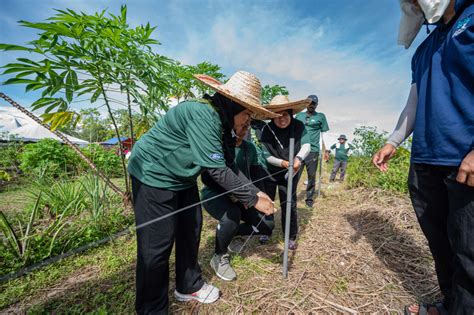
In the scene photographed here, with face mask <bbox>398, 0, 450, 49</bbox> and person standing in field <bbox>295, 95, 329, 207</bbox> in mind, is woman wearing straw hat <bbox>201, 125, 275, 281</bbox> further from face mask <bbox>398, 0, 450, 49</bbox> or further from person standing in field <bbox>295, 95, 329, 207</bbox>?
person standing in field <bbox>295, 95, 329, 207</bbox>

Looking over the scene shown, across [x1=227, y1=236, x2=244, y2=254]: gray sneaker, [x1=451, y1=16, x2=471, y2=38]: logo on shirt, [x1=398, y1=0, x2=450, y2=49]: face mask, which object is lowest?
[x1=227, y1=236, x2=244, y2=254]: gray sneaker

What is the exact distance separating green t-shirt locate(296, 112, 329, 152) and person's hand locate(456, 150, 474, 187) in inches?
140

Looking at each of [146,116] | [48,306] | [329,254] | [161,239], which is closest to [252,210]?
[329,254]

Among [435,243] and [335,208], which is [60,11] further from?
[335,208]

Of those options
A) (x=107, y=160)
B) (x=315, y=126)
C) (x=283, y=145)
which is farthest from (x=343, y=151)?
(x=107, y=160)

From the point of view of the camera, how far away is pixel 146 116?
8.77ft

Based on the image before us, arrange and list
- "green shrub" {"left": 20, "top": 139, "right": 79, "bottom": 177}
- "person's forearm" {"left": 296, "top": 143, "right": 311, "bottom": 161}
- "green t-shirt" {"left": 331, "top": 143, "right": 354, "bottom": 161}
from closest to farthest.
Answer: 1. "person's forearm" {"left": 296, "top": 143, "right": 311, "bottom": 161}
2. "green shrub" {"left": 20, "top": 139, "right": 79, "bottom": 177}
3. "green t-shirt" {"left": 331, "top": 143, "right": 354, "bottom": 161}

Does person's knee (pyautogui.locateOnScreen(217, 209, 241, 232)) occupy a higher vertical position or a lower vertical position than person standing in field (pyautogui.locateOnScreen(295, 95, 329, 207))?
lower

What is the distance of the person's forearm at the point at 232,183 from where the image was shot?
55.8 inches

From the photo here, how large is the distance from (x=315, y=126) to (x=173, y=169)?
12.6ft

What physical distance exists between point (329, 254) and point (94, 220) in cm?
291

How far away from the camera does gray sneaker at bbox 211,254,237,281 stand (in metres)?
2.11

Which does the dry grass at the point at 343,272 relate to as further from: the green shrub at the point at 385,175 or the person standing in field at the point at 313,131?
the person standing in field at the point at 313,131

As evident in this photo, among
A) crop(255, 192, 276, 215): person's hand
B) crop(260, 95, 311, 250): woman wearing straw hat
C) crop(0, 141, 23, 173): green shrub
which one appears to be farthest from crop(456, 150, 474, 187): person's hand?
crop(0, 141, 23, 173): green shrub
